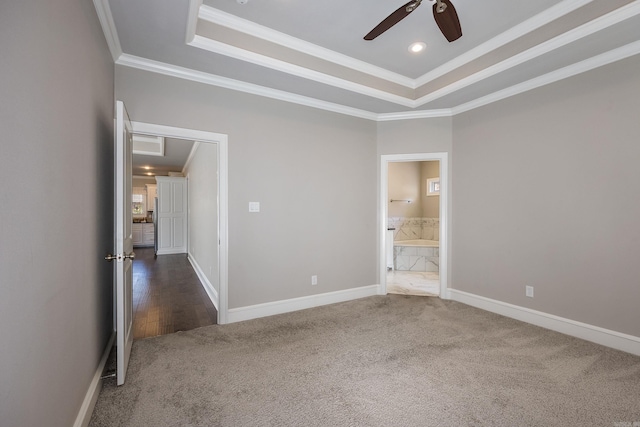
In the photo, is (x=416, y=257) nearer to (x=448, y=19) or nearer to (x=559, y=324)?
(x=559, y=324)

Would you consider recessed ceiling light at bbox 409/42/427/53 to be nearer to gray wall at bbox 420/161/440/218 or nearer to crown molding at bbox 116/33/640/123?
crown molding at bbox 116/33/640/123

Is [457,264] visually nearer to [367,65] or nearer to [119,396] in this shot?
[367,65]

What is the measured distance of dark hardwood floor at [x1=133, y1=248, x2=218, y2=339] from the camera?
10.3 feet

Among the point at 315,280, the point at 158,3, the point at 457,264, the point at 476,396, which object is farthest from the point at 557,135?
the point at 158,3

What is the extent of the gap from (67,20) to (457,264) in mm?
4343

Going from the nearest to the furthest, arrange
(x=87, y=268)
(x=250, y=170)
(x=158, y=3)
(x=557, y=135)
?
(x=87, y=268)
(x=158, y=3)
(x=557, y=135)
(x=250, y=170)

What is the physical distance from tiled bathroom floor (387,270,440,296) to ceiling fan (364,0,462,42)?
3385 millimetres

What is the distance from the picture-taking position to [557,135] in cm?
298

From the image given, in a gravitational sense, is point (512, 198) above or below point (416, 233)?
above

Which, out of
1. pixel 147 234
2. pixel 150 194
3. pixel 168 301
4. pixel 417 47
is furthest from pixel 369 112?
pixel 150 194

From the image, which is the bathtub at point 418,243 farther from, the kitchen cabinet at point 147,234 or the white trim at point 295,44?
the kitchen cabinet at point 147,234

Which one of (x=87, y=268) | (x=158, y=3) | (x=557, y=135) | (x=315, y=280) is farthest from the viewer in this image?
(x=315, y=280)

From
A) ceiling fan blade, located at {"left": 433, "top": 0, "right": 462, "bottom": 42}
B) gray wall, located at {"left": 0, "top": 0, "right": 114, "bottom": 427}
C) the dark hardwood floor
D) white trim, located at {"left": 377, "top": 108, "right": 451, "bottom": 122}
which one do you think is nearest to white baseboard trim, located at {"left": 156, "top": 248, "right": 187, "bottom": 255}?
the dark hardwood floor

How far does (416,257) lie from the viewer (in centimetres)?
608
